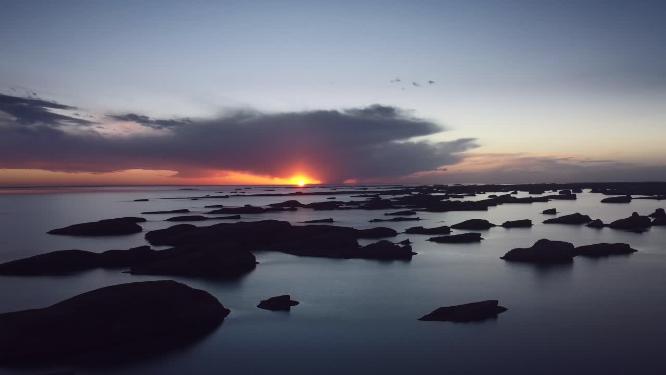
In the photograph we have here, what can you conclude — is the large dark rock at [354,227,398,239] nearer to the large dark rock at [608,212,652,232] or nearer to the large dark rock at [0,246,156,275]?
the large dark rock at [0,246,156,275]

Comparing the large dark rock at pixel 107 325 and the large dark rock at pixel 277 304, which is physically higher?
the large dark rock at pixel 107 325

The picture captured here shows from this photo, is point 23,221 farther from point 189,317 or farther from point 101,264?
point 189,317

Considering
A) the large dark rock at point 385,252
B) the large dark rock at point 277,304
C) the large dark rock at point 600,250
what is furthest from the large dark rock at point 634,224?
the large dark rock at point 277,304

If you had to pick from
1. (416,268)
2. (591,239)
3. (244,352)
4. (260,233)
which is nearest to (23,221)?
(260,233)

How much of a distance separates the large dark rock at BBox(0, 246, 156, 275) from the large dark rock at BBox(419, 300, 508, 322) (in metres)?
21.9

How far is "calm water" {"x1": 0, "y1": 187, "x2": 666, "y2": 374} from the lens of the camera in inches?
674

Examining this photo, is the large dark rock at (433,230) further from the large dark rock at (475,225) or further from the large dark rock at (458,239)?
the large dark rock at (475,225)

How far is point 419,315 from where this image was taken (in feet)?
75.2

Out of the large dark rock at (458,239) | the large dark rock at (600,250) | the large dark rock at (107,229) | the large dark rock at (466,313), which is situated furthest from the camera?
the large dark rock at (107,229)

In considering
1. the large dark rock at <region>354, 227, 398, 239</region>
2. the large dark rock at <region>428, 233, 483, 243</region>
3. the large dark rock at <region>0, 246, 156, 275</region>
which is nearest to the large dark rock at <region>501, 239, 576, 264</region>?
the large dark rock at <region>428, 233, 483, 243</region>

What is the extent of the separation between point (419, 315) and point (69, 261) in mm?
24575

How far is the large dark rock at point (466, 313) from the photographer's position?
20.9 metres

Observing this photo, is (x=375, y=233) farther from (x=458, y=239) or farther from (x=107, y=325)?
(x=107, y=325)

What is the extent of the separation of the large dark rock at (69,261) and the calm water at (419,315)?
1.47 m
